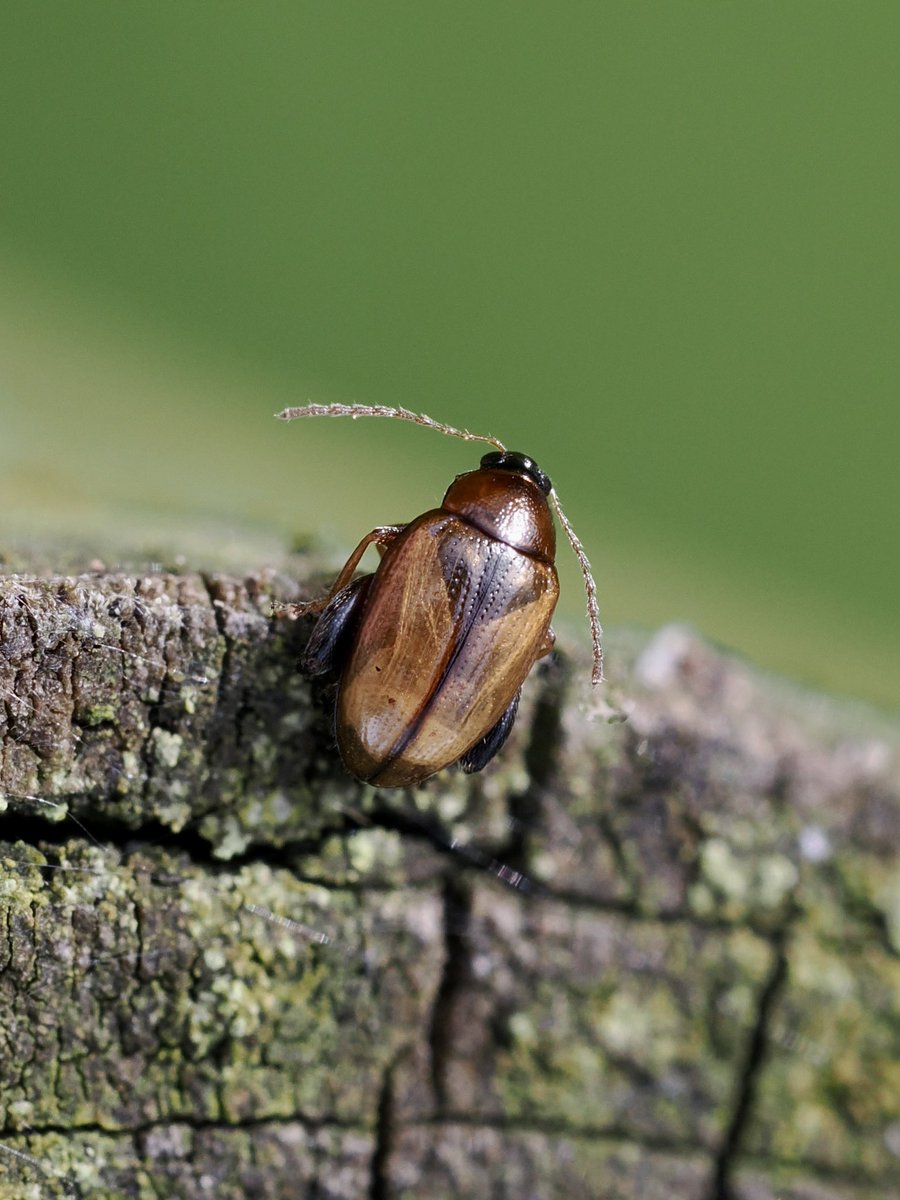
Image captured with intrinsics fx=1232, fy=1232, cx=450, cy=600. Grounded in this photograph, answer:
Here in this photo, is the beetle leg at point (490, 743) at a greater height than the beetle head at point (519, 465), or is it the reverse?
the beetle head at point (519, 465)

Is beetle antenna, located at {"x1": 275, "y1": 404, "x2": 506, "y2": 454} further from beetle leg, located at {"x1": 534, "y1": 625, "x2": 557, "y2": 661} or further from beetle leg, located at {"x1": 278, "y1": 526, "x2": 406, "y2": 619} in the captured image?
beetle leg, located at {"x1": 534, "y1": 625, "x2": 557, "y2": 661}

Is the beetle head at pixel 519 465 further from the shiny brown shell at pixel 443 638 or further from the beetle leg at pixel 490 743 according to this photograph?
the beetle leg at pixel 490 743

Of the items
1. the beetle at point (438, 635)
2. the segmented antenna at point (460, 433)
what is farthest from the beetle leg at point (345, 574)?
the segmented antenna at point (460, 433)

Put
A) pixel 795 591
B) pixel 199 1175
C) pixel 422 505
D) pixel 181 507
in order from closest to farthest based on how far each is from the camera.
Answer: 1. pixel 199 1175
2. pixel 181 507
3. pixel 422 505
4. pixel 795 591

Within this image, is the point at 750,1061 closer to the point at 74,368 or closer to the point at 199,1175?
the point at 199,1175

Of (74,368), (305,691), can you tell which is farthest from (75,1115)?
(74,368)
